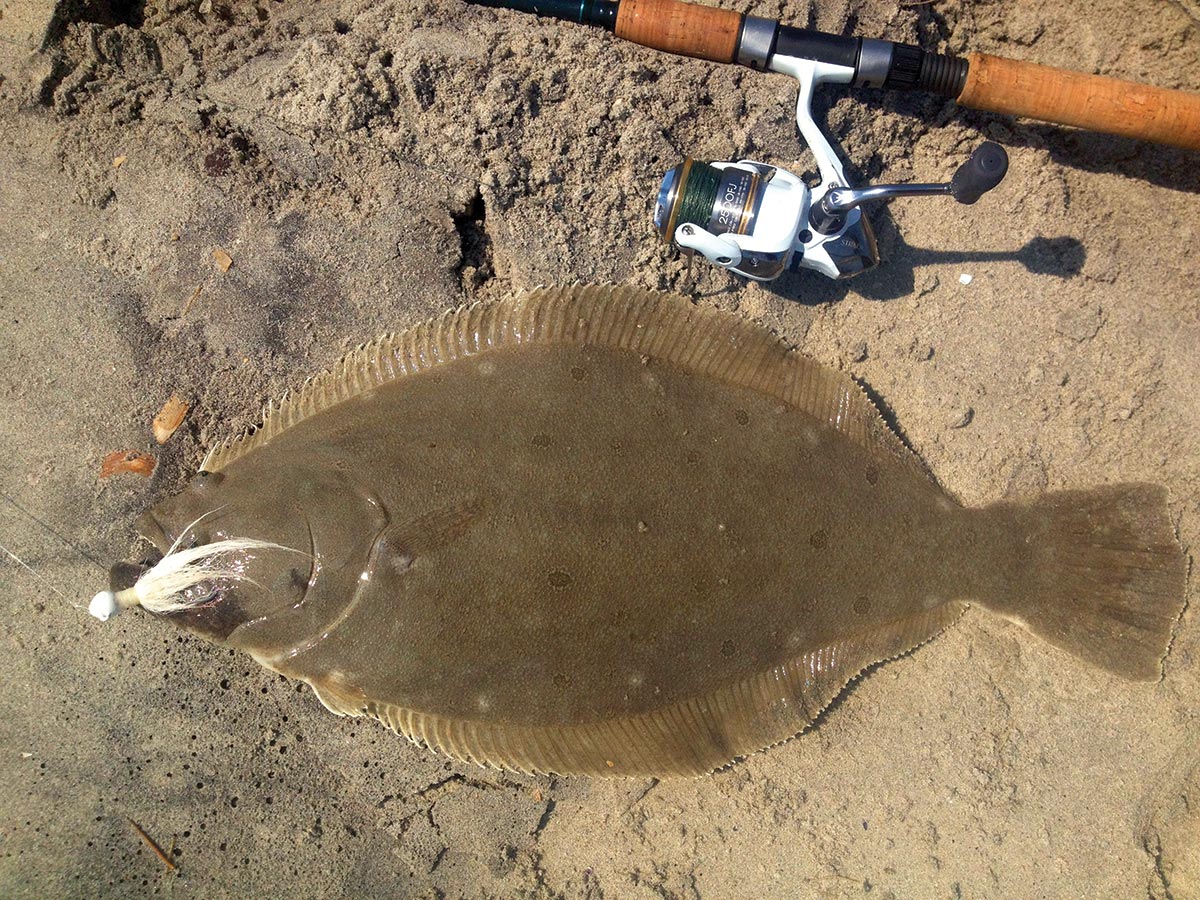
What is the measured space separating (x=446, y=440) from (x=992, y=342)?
229cm

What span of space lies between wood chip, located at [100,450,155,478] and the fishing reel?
2233 mm

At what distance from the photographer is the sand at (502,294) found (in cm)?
294

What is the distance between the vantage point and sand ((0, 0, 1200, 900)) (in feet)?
9.64

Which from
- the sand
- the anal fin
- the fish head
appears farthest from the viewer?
the sand

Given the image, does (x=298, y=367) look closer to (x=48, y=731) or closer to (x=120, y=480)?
(x=120, y=480)

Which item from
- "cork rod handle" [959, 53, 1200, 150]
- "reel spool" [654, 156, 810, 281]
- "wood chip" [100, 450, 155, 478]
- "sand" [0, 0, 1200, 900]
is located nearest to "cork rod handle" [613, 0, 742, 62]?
"sand" [0, 0, 1200, 900]

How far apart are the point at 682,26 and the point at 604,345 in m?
1.25

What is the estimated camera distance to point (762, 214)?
9.18 feet

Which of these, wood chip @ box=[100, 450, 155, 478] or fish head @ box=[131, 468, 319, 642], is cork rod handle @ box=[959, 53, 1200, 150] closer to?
fish head @ box=[131, 468, 319, 642]

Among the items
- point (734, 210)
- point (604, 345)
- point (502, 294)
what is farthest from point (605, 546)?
point (734, 210)

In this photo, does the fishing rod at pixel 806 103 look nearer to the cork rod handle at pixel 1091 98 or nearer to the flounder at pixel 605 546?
the cork rod handle at pixel 1091 98

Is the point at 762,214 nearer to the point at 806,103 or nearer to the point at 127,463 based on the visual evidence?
the point at 806,103

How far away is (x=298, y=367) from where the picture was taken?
303 cm

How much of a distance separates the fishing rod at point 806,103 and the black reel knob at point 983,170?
0.39m
